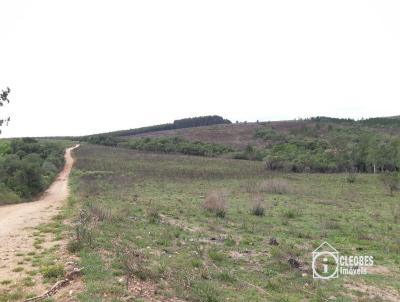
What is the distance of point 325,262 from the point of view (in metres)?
13.3

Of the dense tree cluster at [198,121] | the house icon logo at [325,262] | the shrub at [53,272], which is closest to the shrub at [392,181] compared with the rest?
the house icon logo at [325,262]

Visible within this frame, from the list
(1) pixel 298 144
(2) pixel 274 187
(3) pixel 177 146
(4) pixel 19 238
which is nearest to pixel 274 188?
(2) pixel 274 187

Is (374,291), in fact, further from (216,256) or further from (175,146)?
(175,146)

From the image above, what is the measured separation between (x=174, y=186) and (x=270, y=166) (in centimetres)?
2750

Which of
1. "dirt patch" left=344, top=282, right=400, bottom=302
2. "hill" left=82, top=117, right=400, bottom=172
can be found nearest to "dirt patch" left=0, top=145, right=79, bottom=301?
"dirt patch" left=344, top=282, right=400, bottom=302

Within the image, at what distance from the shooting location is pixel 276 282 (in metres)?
10.8

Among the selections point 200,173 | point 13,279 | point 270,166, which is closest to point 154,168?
point 200,173

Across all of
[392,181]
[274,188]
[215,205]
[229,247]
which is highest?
[215,205]

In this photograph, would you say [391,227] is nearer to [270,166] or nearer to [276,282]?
[276,282]

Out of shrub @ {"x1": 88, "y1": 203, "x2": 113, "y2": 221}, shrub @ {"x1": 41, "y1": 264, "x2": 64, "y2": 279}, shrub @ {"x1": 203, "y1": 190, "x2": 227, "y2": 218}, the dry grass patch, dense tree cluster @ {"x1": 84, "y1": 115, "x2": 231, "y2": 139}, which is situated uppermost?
dense tree cluster @ {"x1": 84, "y1": 115, "x2": 231, "y2": 139}

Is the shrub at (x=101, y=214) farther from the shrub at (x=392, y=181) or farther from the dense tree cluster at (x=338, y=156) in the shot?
the dense tree cluster at (x=338, y=156)

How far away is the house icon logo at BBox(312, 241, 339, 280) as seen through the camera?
11.9 metres

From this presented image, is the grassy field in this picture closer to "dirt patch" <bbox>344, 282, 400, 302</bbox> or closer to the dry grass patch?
"dirt patch" <bbox>344, 282, 400, 302</bbox>

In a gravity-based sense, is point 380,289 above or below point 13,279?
below
